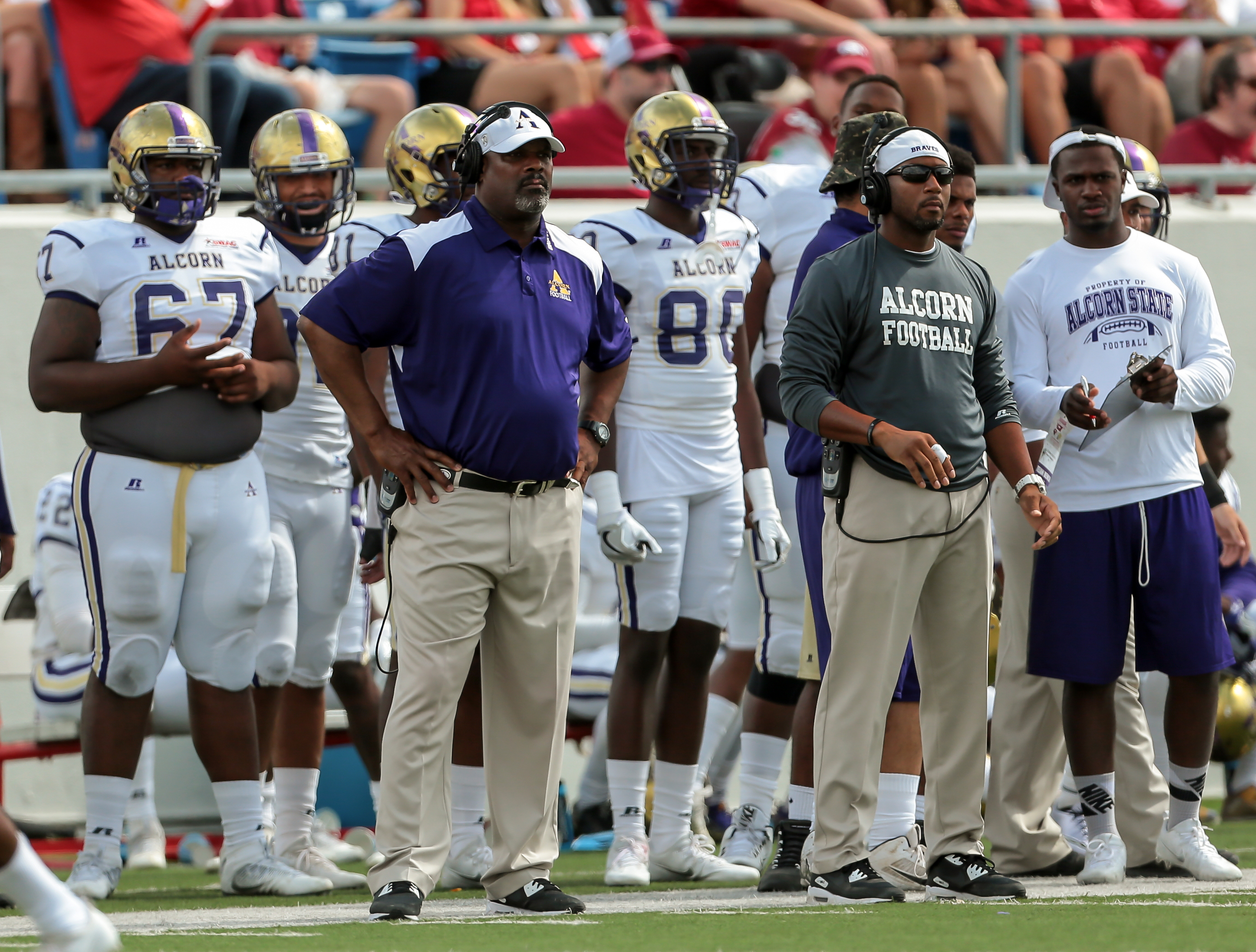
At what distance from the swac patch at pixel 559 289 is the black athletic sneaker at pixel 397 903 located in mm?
1499

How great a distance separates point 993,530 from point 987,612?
1.82 meters

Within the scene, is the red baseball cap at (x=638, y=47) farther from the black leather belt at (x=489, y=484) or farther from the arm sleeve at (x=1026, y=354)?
the black leather belt at (x=489, y=484)

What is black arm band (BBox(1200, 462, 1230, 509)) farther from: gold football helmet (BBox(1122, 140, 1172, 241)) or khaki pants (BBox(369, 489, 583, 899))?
khaki pants (BBox(369, 489, 583, 899))

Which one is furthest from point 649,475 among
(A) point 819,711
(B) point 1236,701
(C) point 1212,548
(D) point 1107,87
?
(D) point 1107,87

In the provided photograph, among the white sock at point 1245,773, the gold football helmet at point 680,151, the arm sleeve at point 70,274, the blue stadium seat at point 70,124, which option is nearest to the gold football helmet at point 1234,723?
the white sock at point 1245,773

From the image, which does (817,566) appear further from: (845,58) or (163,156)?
(845,58)

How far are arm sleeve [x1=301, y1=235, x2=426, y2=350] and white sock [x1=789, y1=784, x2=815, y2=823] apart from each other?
1841 mm

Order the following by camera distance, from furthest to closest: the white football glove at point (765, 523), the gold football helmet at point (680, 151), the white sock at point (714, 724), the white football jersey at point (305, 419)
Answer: the white sock at point (714, 724)
the white football jersey at point (305, 419)
the gold football helmet at point (680, 151)
the white football glove at point (765, 523)

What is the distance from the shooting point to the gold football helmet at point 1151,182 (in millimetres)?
6492

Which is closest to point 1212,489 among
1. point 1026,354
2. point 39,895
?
point 1026,354

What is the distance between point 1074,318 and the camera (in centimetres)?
566

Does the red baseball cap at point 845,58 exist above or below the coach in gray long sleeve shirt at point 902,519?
above

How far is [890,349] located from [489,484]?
1.05 m

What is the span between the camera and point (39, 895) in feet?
12.0
